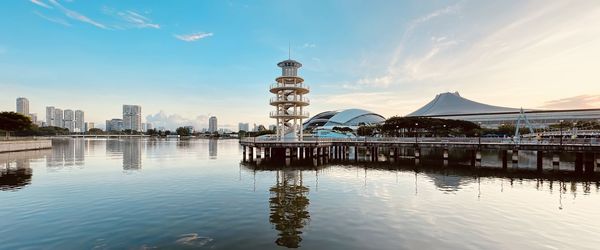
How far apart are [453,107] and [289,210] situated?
164 meters

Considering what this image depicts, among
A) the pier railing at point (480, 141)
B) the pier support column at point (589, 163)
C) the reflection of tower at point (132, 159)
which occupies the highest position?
the pier railing at point (480, 141)

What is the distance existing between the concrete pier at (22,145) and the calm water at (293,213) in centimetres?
3861

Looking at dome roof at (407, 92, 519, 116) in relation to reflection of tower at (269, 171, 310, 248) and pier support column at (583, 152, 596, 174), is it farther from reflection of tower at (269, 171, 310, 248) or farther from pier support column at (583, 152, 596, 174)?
reflection of tower at (269, 171, 310, 248)

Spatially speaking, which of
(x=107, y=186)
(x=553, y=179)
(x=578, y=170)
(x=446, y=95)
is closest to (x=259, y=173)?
(x=107, y=186)

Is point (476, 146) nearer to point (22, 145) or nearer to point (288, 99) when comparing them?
point (288, 99)

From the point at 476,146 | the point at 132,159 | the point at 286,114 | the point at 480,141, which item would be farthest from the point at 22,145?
the point at 480,141

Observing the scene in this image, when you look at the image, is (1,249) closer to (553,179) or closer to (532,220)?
(532,220)

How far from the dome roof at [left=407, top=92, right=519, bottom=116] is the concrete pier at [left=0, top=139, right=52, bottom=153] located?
150 metres

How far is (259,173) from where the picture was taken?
36.9 metres

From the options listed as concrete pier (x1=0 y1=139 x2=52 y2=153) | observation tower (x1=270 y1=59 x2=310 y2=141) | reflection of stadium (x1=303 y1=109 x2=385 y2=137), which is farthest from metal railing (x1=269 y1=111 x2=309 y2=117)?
reflection of stadium (x1=303 y1=109 x2=385 y2=137)

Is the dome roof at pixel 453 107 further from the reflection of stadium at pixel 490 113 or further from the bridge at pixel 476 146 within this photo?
the bridge at pixel 476 146

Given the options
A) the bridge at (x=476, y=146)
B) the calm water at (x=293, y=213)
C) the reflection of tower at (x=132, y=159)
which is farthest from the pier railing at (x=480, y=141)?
the reflection of tower at (x=132, y=159)

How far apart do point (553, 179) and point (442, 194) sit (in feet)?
56.8

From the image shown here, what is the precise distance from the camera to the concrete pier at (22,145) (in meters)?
60.8
